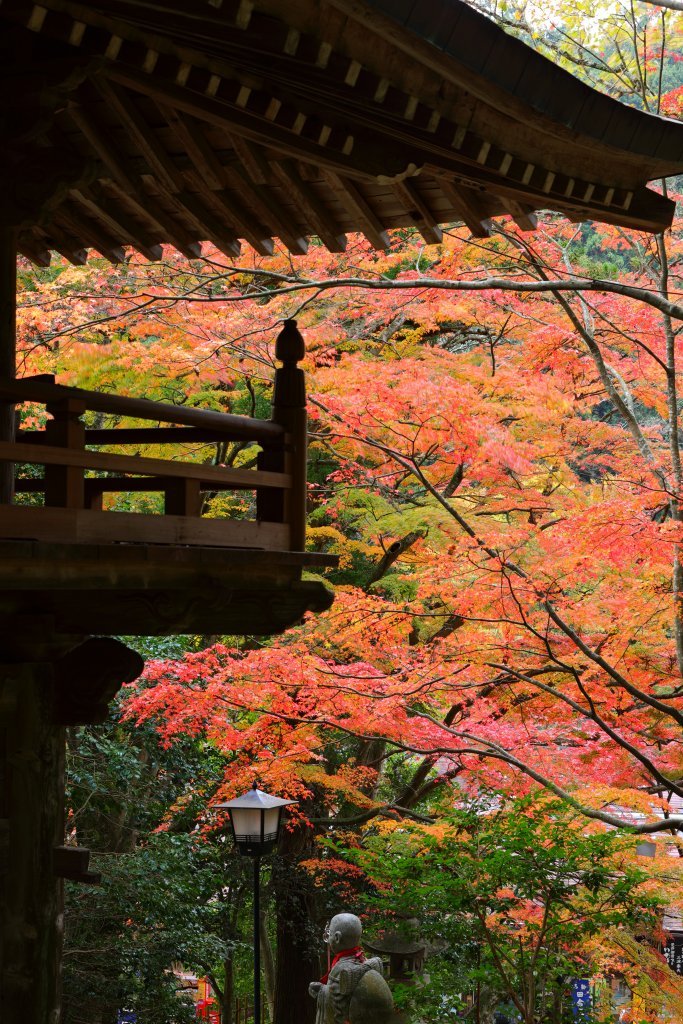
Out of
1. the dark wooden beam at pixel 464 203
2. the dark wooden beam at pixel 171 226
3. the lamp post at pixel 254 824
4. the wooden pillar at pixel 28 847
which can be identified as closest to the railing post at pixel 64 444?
the wooden pillar at pixel 28 847

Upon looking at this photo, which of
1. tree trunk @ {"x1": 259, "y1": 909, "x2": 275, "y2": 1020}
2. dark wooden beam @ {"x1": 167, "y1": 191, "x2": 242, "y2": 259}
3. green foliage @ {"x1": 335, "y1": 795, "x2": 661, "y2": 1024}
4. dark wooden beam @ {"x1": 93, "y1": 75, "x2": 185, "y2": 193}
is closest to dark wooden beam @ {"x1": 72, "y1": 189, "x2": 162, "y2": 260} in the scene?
dark wooden beam @ {"x1": 167, "y1": 191, "x2": 242, "y2": 259}

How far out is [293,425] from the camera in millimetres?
3756

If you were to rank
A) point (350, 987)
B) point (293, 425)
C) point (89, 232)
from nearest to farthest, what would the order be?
point (293, 425), point (89, 232), point (350, 987)

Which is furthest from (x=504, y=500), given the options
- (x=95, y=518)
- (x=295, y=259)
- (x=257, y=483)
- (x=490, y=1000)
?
(x=95, y=518)

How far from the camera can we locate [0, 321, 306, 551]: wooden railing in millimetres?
2805

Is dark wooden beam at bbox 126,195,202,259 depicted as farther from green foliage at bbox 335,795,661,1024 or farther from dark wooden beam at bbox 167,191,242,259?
green foliage at bbox 335,795,661,1024

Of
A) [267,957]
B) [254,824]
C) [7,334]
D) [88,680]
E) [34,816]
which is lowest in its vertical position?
[267,957]

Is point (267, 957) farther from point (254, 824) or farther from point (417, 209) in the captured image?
point (417, 209)

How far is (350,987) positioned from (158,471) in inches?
197

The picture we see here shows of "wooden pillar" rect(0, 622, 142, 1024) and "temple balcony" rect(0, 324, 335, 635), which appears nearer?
"temple balcony" rect(0, 324, 335, 635)

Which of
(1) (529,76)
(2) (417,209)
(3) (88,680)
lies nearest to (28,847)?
(3) (88,680)

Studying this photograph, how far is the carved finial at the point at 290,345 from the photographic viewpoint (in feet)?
12.4

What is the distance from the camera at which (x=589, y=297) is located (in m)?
9.67

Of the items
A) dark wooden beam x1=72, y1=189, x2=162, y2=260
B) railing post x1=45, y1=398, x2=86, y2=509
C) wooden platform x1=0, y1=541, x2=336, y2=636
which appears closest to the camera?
wooden platform x1=0, y1=541, x2=336, y2=636
